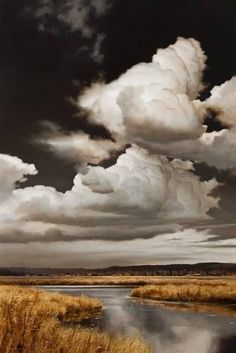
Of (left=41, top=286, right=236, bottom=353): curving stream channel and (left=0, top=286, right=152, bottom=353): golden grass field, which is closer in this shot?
(left=0, top=286, right=152, bottom=353): golden grass field

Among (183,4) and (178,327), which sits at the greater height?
(183,4)

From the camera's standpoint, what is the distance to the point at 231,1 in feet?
36.3

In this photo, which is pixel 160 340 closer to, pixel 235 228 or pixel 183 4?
pixel 183 4

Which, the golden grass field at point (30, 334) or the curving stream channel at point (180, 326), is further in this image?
the curving stream channel at point (180, 326)

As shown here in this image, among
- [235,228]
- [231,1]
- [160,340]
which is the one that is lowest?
[160,340]

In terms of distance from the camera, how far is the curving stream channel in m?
10.9

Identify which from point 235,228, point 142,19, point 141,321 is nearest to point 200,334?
point 141,321

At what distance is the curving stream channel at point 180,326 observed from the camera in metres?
10.9

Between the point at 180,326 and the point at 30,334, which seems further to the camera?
the point at 180,326

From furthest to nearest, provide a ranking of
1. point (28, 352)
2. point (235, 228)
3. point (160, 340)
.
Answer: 1. point (235, 228)
2. point (160, 340)
3. point (28, 352)

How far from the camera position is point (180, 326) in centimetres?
1390

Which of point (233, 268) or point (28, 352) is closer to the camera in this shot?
point (28, 352)

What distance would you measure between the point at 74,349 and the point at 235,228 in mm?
22302

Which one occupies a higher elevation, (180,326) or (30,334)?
(30,334)
